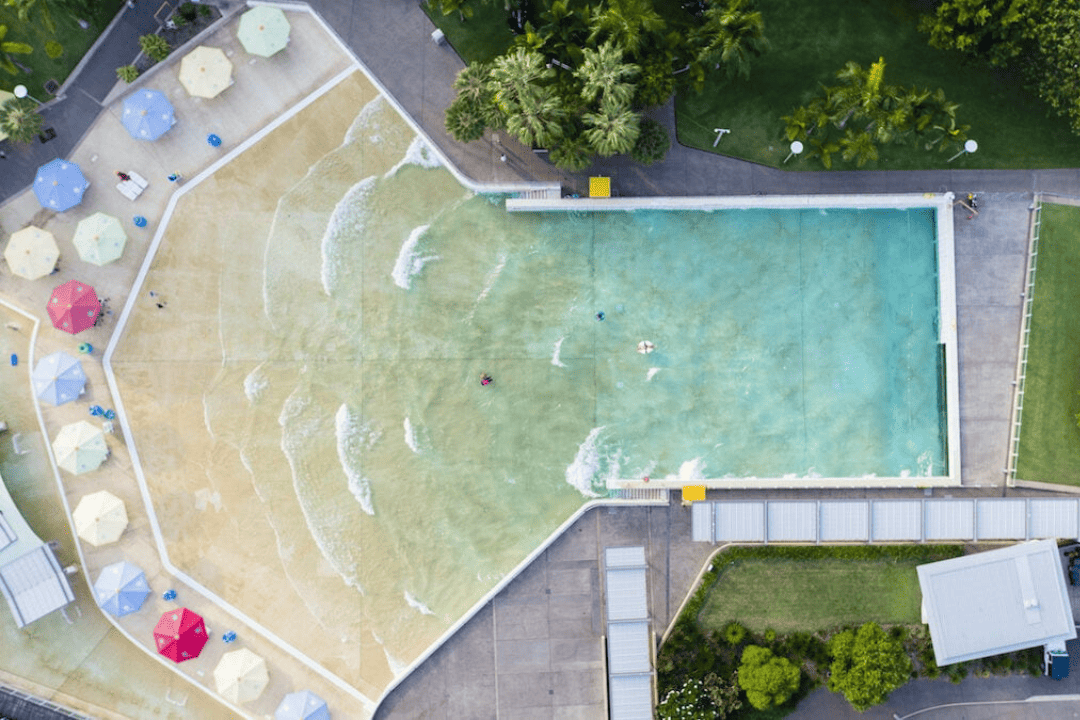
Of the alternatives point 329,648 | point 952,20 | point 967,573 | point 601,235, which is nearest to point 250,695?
point 329,648

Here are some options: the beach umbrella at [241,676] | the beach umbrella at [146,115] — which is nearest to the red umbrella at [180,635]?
the beach umbrella at [241,676]

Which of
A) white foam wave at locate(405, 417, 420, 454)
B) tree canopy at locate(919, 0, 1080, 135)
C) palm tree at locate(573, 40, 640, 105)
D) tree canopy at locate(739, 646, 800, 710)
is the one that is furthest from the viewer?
white foam wave at locate(405, 417, 420, 454)

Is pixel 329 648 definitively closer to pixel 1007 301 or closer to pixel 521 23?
pixel 521 23

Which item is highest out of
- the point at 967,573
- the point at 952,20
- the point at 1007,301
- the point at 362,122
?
the point at 952,20

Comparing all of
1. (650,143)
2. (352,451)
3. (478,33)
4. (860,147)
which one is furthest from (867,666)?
(478,33)

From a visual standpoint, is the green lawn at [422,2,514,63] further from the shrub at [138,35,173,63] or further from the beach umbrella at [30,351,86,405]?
the beach umbrella at [30,351,86,405]

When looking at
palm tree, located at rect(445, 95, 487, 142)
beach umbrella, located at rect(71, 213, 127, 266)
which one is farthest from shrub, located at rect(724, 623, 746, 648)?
beach umbrella, located at rect(71, 213, 127, 266)
